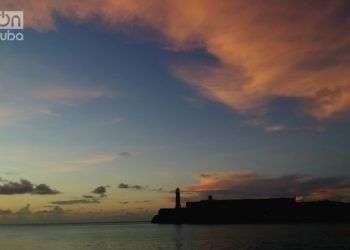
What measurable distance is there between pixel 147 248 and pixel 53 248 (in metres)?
23.5

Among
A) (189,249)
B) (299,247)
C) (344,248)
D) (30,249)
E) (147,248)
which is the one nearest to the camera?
(344,248)

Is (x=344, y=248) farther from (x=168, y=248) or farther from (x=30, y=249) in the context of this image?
(x=30, y=249)

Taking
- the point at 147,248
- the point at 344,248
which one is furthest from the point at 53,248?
the point at 344,248

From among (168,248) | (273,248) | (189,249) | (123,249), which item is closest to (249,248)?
(273,248)

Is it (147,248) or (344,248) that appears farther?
(147,248)

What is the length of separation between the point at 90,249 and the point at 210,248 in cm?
2544

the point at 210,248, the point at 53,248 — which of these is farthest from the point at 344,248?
the point at 53,248

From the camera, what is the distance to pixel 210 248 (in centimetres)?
9062

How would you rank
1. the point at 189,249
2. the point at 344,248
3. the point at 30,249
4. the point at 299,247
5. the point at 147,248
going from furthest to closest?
the point at 30,249
the point at 147,248
the point at 189,249
the point at 299,247
the point at 344,248

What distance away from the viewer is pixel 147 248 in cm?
9912

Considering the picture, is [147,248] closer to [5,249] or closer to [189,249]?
[189,249]

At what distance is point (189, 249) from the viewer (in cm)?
9131

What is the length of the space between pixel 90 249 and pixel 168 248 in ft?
53.0

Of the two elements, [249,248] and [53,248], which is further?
[53,248]
